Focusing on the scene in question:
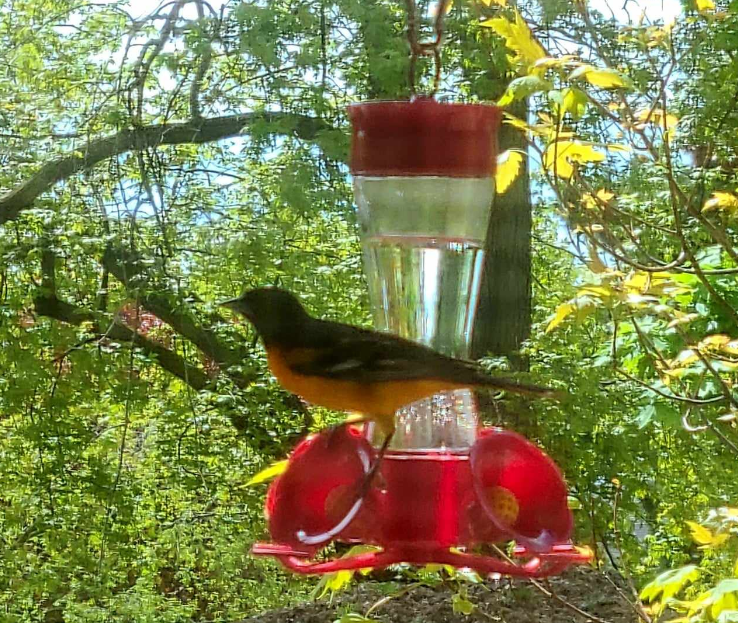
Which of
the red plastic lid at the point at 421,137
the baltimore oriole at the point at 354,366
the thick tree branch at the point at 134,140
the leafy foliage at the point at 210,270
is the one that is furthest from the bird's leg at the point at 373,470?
the thick tree branch at the point at 134,140

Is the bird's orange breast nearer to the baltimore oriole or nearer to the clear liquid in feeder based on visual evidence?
the baltimore oriole

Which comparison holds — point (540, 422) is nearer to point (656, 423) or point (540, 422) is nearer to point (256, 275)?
point (656, 423)

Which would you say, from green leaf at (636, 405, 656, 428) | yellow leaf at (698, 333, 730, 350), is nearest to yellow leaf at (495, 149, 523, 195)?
yellow leaf at (698, 333, 730, 350)

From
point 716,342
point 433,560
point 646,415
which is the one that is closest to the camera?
point 433,560

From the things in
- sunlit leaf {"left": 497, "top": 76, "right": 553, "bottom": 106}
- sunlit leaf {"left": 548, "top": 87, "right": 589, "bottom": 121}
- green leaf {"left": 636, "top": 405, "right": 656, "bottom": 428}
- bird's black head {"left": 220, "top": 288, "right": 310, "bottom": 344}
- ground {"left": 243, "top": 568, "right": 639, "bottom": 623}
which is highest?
sunlit leaf {"left": 497, "top": 76, "right": 553, "bottom": 106}

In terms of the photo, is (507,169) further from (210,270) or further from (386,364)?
(210,270)

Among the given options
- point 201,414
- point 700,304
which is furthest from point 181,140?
point 700,304

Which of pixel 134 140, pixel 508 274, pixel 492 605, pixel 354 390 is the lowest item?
pixel 492 605

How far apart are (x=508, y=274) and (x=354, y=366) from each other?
2.96ft

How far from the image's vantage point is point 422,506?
0.87m

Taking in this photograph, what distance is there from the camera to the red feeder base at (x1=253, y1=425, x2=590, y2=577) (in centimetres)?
84

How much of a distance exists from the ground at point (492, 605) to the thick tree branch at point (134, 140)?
0.78 metres

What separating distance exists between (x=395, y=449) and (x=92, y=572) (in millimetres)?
875

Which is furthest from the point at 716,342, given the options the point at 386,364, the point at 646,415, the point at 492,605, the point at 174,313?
the point at 174,313
